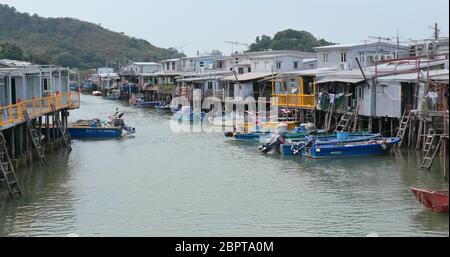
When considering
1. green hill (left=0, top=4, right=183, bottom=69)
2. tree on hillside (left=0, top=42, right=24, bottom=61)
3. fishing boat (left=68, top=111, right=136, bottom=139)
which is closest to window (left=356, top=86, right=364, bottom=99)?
fishing boat (left=68, top=111, right=136, bottom=139)

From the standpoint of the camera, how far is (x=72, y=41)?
173m

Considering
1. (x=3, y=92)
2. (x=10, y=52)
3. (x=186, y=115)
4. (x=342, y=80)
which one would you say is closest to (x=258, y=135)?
(x=342, y=80)

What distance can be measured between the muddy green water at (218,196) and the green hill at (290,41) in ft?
212

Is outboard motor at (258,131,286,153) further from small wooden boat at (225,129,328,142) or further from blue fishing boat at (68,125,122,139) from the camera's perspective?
blue fishing boat at (68,125,122,139)

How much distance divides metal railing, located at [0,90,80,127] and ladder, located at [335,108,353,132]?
1645cm

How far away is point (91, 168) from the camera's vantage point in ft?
95.3

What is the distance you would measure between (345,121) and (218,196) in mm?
16956

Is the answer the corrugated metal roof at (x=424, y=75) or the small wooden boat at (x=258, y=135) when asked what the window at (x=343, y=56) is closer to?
the small wooden boat at (x=258, y=135)

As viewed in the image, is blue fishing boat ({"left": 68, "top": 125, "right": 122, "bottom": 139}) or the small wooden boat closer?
the small wooden boat

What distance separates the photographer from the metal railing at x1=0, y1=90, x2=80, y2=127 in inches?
1006

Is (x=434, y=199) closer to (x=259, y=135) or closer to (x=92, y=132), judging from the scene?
(x=259, y=135)

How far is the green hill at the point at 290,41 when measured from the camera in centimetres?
9669
